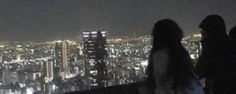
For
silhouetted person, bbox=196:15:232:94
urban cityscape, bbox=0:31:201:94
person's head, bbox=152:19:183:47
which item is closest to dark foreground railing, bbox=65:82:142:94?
urban cityscape, bbox=0:31:201:94

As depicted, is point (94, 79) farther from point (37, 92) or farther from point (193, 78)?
point (193, 78)

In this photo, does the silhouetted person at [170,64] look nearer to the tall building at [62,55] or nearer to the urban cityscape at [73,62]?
the urban cityscape at [73,62]

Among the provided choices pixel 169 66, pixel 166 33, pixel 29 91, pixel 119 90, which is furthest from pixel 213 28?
pixel 29 91

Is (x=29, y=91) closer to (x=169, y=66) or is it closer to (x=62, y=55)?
(x=62, y=55)

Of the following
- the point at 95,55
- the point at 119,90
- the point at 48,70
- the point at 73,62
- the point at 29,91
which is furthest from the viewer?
the point at 73,62

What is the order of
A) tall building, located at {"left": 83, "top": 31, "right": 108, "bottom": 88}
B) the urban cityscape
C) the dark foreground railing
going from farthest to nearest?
tall building, located at {"left": 83, "top": 31, "right": 108, "bottom": 88}
the urban cityscape
the dark foreground railing

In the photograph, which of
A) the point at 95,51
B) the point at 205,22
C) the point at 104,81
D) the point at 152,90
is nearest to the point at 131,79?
the point at 104,81

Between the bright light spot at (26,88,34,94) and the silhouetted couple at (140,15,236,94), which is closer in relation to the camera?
the silhouetted couple at (140,15,236,94)

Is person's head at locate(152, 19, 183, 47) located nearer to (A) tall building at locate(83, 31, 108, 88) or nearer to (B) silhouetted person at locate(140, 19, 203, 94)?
(B) silhouetted person at locate(140, 19, 203, 94)
